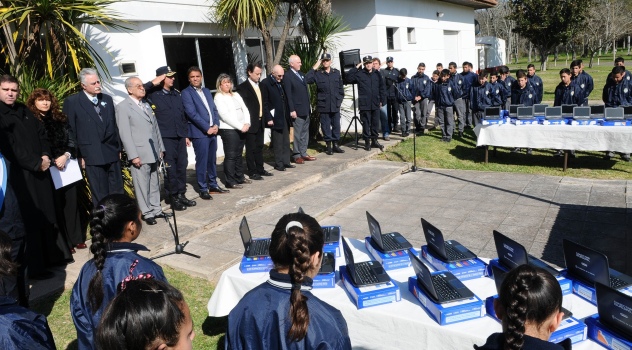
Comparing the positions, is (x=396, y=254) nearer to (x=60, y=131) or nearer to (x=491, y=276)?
(x=491, y=276)

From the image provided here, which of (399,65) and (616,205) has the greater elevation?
(399,65)

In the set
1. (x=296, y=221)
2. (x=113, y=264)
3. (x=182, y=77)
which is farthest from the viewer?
(x=182, y=77)

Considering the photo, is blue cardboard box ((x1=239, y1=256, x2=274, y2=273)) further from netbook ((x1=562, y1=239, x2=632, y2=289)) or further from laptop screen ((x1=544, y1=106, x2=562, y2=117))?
laptop screen ((x1=544, y1=106, x2=562, y2=117))

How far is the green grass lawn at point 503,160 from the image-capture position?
8336 mm

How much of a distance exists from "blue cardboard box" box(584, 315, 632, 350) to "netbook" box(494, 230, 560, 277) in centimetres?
42

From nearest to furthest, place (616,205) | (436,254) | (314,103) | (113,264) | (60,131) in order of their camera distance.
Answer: (113,264)
(436,254)
(60,131)
(616,205)
(314,103)

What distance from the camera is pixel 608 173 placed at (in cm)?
810

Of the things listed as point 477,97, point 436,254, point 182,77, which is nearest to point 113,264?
point 436,254

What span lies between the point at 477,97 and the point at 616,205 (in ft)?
17.4

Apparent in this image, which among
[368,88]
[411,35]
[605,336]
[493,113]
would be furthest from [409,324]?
[411,35]

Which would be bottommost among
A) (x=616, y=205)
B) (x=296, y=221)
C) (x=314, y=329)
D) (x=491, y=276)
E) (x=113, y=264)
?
(x=616, y=205)

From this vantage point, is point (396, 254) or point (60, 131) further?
point (60, 131)

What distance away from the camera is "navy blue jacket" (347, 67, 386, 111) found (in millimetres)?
9914

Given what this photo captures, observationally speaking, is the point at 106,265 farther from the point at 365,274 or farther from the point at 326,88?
the point at 326,88
